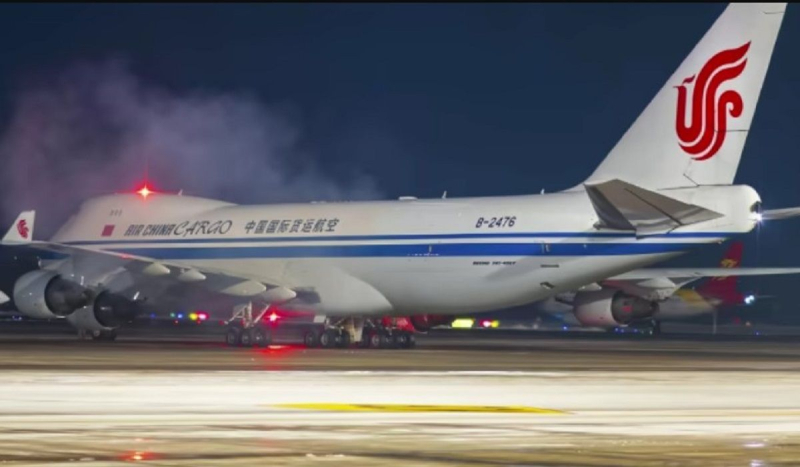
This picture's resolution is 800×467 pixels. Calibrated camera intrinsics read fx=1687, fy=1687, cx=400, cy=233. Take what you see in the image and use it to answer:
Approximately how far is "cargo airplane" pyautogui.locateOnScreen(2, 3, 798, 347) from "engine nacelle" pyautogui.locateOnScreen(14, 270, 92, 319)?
5 centimetres

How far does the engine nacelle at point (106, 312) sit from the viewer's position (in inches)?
2296

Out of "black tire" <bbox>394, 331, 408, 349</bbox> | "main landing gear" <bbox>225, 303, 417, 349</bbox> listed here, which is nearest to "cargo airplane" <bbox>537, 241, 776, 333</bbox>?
"main landing gear" <bbox>225, 303, 417, 349</bbox>

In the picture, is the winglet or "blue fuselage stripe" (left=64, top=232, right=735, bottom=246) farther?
the winglet

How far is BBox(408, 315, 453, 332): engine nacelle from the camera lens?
194ft

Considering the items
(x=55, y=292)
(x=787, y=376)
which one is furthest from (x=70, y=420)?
(x=55, y=292)

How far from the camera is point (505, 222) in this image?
2037 inches

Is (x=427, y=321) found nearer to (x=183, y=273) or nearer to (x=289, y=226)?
(x=289, y=226)

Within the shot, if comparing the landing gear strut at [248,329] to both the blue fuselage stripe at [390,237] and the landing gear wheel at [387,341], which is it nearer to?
the blue fuselage stripe at [390,237]

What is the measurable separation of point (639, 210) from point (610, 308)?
11.3m

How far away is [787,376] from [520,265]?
16825 mm

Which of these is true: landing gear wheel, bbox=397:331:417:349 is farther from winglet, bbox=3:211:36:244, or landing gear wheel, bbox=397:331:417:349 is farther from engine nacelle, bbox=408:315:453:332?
winglet, bbox=3:211:36:244

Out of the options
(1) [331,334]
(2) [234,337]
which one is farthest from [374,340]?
(2) [234,337]

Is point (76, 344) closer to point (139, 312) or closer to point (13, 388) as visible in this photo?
point (139, 312)

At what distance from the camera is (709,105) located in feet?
163
